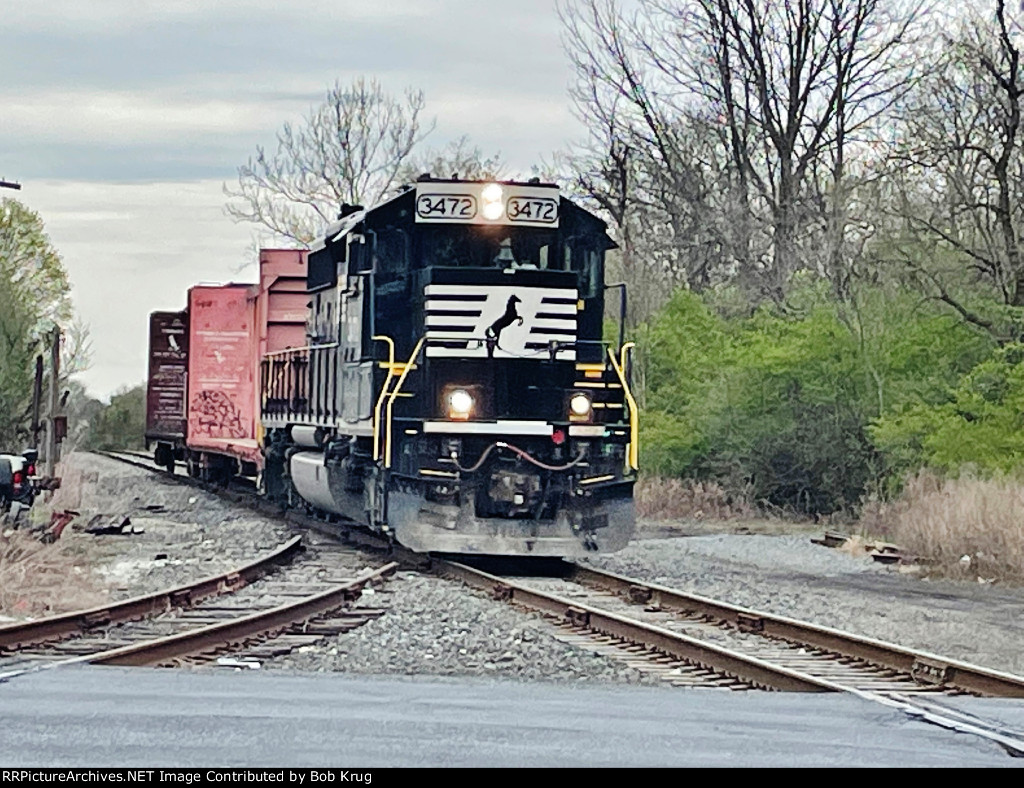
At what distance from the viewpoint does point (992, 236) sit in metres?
22.9

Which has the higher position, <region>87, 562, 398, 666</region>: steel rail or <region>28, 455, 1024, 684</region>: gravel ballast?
<region>87, 562, 398, 666</region>: steel rail

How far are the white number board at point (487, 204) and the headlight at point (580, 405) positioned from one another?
157 centimetres

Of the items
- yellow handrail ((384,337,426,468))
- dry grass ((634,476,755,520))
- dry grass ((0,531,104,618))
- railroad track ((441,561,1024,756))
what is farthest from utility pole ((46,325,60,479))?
railroad track ((441,561,1024,756))

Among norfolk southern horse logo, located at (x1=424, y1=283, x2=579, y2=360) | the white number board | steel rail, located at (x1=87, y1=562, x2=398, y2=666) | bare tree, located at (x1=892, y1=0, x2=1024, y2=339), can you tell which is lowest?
steel rail, located at (x1=87, y1=562, x2=398, y2=666)

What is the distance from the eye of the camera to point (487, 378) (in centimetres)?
1441

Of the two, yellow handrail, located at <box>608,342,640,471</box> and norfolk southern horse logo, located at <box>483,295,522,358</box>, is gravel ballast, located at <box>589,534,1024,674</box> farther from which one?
norfolk southern horse logo, located at <box>483,295,522,358</box>

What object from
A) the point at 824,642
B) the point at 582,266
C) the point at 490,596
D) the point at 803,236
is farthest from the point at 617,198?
the point at 824,642

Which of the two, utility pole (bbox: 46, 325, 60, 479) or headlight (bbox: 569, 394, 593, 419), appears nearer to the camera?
headlight (bbox: 569, 394, 593, 419)

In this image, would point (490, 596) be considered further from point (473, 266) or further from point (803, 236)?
point (803, 236)

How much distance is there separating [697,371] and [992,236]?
4.53 meters

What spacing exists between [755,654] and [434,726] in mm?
3613

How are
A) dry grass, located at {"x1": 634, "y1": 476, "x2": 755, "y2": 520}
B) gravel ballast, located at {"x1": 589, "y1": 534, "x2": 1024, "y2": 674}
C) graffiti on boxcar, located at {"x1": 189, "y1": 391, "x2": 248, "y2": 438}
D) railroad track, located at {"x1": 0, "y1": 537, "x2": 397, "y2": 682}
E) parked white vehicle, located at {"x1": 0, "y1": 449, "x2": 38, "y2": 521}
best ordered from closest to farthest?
railroad track, located at {"x1": 0, "y1": 537, "x2": 397, "y2": 682} → gravel ballast, located at {"x1": 589, "y1": 534, "x2": 1024, "y2": 674} → parked white vehicle, located at {"x1": 0, "y1": 449, "x2": 38, "y2": 521} → dry grass, located at {"x1": 634, "y1": 476, "x2": 755, "y2": 520} → graffiti on boxcar, located at {"x1": 189, "y1": 391, "x2": 248, "y2": 438}

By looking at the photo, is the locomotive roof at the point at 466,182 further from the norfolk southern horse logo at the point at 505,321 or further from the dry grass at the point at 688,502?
the dry grass at the point at 688,502

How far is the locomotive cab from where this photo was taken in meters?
14.1
